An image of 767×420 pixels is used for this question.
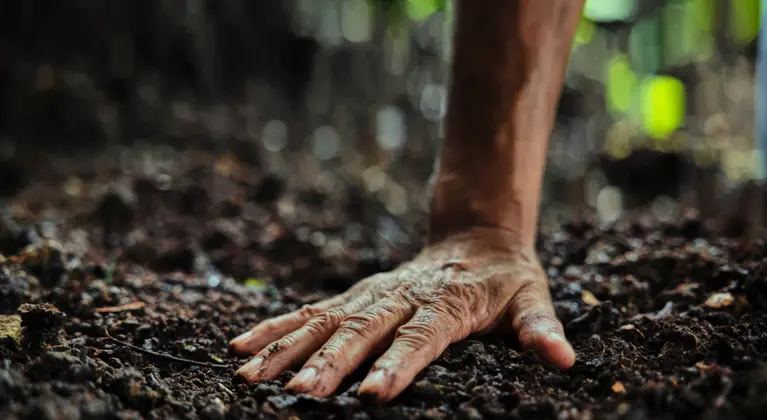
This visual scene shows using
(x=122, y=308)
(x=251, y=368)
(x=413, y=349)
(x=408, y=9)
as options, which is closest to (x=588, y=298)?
(x=413, y=349)

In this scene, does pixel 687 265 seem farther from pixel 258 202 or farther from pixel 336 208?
pixel 258 202

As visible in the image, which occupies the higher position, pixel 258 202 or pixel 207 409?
pixel 207 409

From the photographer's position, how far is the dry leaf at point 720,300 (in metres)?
1.54

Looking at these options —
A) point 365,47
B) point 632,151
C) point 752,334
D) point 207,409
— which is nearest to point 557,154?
point 632,151

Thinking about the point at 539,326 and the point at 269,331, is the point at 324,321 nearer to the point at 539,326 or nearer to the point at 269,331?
the point at 269,331

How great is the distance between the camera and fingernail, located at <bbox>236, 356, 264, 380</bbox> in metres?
1.29

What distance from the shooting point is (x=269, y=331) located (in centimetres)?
149

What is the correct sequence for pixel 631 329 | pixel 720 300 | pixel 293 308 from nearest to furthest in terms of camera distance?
1. pixel 631 329
2. pixel 720 300
3. pixel 293 308

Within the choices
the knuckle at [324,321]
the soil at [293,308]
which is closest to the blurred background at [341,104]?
the soil at [293,308]

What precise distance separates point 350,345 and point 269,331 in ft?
0.98

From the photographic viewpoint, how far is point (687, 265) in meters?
1.86

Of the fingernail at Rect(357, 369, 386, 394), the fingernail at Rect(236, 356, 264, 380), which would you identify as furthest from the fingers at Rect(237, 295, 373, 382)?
the fingernail at Rect(357, 369, 386, 394)

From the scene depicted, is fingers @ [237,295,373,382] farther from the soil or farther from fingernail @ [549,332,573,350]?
fingernail @ [549,332,573,350]

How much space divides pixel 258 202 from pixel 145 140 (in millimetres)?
2508
